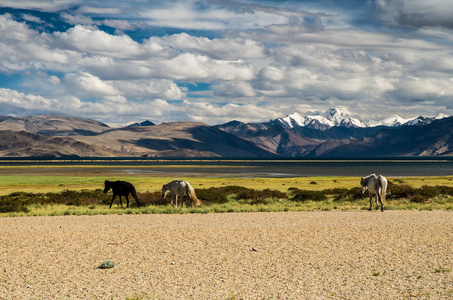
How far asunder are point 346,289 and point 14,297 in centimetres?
983

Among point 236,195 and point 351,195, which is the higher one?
point 351,195

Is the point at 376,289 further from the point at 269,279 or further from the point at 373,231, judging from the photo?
the point at 373,231

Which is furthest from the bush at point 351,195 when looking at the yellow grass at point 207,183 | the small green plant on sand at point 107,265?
the small green plant on sand at point 107,265

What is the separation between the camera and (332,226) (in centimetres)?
2439

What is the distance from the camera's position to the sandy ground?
13.2 m

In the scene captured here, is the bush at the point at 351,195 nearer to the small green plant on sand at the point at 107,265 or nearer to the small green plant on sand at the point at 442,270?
the small green plant on sand at the point at 442,270

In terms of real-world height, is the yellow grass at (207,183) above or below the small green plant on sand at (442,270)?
below

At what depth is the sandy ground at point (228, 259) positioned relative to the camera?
13.2m

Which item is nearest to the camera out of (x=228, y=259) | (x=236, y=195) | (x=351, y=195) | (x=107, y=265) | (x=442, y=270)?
(x=442, y=270)

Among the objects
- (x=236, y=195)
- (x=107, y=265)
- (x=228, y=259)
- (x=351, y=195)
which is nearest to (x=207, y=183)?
(x=236, y=195)

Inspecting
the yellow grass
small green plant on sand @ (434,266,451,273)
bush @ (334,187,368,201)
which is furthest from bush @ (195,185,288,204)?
small green plant on sand @ (434,266,451,273)

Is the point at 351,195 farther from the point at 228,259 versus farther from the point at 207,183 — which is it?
the point at 207,183

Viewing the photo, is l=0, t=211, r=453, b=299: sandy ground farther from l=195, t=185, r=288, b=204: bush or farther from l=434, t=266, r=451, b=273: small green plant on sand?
l=195, t=185, r=288, b=204: bush

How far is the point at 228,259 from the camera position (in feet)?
55.6
